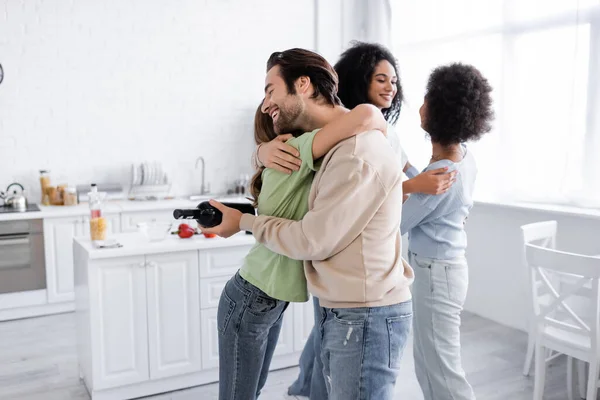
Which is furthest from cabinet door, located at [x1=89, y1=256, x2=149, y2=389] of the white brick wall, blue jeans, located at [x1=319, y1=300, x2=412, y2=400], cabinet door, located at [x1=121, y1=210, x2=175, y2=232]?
the white brick wall

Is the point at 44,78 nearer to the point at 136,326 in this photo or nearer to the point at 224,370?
the point at 136,326

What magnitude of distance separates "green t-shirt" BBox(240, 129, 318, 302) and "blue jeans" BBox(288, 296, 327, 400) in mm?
692

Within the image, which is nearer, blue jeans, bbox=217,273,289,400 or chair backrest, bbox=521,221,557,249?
blue jeans, bbox=217,273,289,400

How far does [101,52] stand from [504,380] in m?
4.21

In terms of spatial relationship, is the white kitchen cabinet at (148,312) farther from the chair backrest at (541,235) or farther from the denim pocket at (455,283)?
the chair backrest at (541,235)

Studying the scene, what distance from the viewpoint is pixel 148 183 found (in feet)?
16.9

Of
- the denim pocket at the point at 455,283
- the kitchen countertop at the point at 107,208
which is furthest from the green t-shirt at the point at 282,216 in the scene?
the kitchen countertop at the point at 107,208

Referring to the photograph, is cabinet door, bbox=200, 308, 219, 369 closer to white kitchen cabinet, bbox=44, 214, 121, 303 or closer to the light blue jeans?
the light blue jeans

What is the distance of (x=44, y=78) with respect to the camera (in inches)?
190

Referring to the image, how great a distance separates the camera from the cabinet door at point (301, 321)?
3.22 m

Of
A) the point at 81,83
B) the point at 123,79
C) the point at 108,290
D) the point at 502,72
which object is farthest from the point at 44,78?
the point at 502,72

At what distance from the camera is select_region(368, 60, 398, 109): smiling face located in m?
2.19

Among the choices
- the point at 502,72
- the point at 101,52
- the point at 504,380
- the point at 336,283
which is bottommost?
the point at 504,380

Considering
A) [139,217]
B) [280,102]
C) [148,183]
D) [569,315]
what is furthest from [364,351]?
[148,183]
